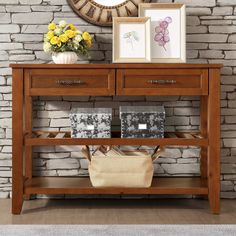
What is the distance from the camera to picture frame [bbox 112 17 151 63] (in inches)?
136

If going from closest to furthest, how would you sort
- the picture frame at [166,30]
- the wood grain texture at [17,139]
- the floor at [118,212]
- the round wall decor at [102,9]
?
the floor at [118,212], the wood grain texture at [17,139], the picture frame at [166,30], the round wall decor at [102,9]

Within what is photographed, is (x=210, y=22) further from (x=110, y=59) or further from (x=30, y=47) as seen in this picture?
(x=30, y=47)

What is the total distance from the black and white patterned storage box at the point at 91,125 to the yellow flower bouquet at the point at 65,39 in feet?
1.48

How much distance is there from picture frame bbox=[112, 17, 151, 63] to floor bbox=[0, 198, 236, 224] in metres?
0.97

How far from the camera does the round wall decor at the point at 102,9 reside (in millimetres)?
3682

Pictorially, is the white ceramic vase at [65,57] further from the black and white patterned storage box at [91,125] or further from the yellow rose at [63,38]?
the black and white patterned storage box at [91,125]

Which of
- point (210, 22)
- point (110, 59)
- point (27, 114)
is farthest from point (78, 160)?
point (210, 22)

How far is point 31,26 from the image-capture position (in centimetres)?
371

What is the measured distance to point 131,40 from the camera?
3.49 metres

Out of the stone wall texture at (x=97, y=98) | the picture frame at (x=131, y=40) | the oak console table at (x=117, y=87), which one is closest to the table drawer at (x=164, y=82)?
the oak console table at (x=117, y=87)

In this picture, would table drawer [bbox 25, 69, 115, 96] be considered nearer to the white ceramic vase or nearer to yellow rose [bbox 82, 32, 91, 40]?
the white ceramic vase

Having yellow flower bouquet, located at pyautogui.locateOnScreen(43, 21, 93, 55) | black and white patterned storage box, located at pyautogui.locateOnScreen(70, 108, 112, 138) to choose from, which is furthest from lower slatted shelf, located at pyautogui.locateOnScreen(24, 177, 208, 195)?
yellow flower bouquet, located at pyautogui.locateOnScreen(43, 21, 93, 55)

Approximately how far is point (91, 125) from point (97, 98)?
490 millimetres

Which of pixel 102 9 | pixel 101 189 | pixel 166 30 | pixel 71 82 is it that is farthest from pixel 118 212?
pixel 102 9
